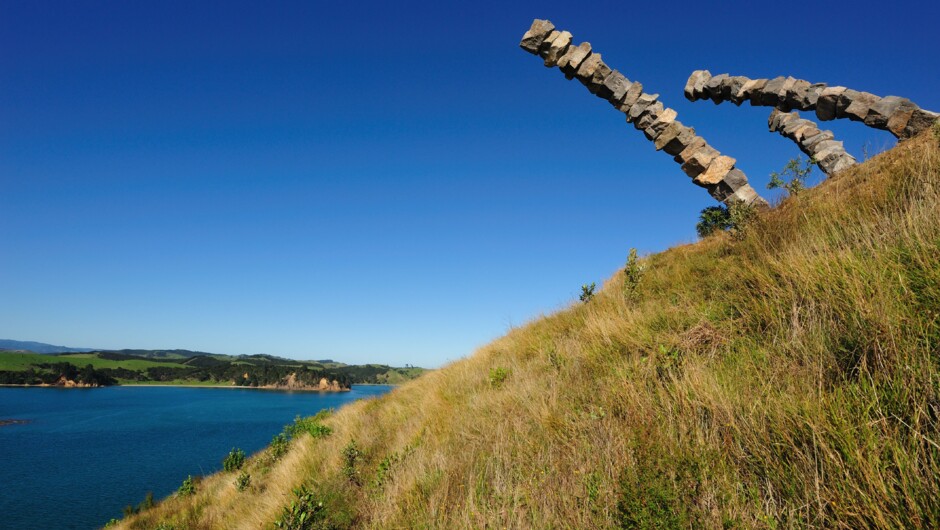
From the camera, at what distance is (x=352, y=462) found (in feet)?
21.5

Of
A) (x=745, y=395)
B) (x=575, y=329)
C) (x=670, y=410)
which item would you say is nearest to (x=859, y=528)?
(x=745, y=395)

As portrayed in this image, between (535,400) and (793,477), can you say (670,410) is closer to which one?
(793,477)

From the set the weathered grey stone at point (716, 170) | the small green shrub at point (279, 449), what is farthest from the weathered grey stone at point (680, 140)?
the small green shrub at point (279, 449)

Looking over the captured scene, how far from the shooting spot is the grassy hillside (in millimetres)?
2295

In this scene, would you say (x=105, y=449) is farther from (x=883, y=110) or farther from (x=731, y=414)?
(x=883, y=110)

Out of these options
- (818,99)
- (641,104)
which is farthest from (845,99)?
(641,104)

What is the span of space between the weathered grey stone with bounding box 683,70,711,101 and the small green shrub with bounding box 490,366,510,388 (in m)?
15.9

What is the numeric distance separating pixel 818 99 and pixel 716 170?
11.9 ft

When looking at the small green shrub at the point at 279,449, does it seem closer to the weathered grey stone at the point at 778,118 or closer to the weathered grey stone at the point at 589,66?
the weathered grey stone at the point at 589,66

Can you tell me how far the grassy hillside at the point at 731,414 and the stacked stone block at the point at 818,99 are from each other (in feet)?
23.2

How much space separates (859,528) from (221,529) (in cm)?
942

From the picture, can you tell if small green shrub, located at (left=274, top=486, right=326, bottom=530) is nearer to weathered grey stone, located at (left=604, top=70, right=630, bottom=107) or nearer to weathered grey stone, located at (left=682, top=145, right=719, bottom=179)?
weathered grey stone, located at (left=682, top=145, right=719, bottom=179)

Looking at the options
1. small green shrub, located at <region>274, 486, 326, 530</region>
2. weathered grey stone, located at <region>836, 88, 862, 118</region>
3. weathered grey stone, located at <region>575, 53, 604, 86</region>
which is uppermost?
weathered grey stone, located at <region>575, 53, 604, 86</region>

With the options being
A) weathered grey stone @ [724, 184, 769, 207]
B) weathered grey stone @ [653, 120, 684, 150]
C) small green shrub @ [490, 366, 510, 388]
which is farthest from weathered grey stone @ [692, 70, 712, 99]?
small green shrub @ [490, 366, 510, 388]
